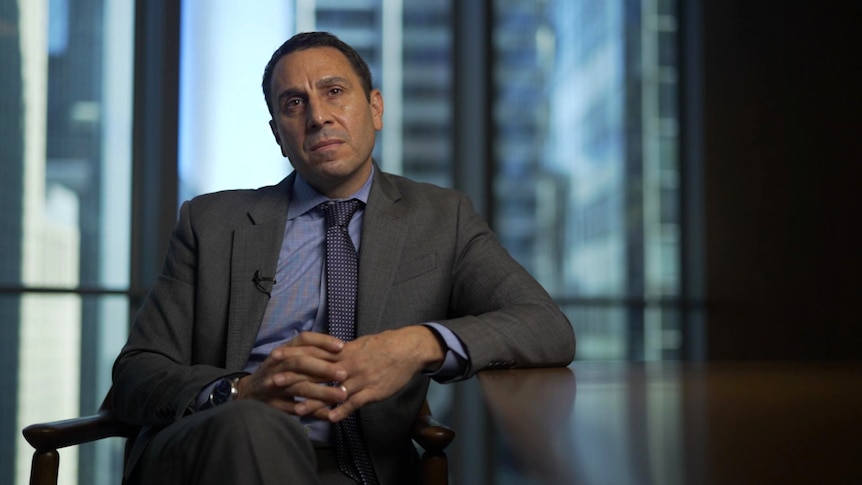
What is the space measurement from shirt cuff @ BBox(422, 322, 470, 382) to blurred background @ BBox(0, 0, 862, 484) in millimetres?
2501

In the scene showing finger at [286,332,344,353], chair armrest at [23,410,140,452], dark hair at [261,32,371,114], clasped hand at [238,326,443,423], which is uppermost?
dark hair at [261,32,371,114]

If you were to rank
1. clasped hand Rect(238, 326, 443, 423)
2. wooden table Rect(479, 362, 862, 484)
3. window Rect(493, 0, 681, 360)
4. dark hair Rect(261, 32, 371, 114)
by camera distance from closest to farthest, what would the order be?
wooden table Rect(479, 362, 862, 484), clasped hand Rect(238, 326, 443, 423), dark hair Rect(261, 32, 371, 114), window Rect(493, 0, 681, 360)

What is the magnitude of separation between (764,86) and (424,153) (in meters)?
1.67

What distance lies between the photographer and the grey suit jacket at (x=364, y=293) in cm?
204

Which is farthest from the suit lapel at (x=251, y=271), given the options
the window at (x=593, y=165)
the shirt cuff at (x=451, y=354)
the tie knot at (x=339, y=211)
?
the window at (x=593, y=165)

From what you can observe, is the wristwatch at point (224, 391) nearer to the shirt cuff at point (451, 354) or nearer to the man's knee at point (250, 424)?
the man's knee at point (250, 424)

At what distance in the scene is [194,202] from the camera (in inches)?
96.9

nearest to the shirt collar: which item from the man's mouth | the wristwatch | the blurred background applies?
the man's mouth

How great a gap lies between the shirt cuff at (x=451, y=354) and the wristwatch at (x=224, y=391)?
44 centimetres

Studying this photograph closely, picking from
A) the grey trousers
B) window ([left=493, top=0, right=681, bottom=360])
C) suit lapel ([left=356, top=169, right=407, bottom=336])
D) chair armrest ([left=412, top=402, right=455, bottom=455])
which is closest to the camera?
the grey trousers

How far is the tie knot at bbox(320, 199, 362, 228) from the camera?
7.89 ft

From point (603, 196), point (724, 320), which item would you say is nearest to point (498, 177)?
point (603, 196)

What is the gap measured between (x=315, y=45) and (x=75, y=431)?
1186 mm

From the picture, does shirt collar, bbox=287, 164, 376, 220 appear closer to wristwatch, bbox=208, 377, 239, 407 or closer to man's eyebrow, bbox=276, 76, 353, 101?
man's eyebrow, bbox=276, 76, 353, 101
